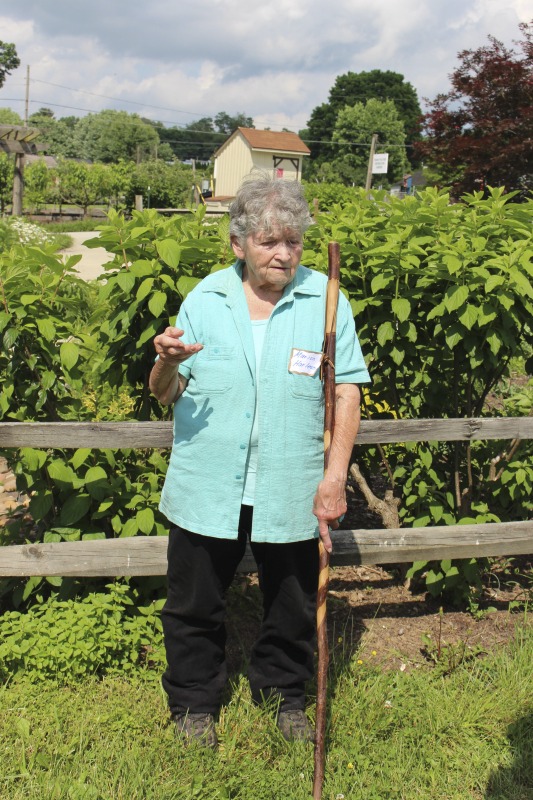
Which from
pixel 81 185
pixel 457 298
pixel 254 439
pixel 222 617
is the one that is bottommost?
pixel 222 617

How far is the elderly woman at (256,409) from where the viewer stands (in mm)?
2496

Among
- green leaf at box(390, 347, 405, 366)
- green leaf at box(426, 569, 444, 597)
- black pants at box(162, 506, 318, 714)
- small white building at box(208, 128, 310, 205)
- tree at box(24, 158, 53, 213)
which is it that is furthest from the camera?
small white building at box(208, 128, 310, 205)

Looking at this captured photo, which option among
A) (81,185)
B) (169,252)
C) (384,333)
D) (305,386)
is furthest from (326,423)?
(81,185)

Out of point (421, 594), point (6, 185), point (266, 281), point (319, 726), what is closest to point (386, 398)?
point (421, 594)

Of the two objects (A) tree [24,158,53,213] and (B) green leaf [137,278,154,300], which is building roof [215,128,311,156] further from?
(B) green leaf [137,278,154,300]

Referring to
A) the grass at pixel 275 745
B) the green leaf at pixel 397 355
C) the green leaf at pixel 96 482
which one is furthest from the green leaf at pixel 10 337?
the green leaf at pixel 397 355

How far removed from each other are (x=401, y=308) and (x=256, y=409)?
98cm

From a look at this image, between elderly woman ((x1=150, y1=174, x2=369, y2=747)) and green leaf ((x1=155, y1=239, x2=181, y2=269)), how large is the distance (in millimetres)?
343

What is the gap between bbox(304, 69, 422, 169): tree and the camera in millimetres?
97250

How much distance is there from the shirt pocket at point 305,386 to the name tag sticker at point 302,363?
2 cm

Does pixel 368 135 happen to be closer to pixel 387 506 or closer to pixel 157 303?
pixel 387 506

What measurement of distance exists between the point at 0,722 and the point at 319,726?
1200 millimetres

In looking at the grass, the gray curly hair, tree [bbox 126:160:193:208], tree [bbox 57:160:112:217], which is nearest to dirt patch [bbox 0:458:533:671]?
the grass

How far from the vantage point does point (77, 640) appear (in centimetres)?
300
